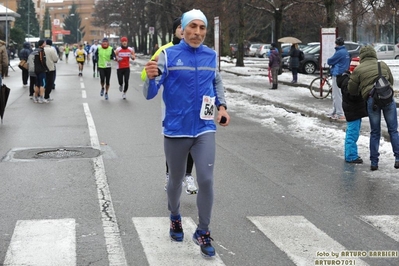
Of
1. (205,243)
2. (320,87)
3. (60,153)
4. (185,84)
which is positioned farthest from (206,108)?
(320,87)

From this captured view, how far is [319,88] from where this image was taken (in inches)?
894

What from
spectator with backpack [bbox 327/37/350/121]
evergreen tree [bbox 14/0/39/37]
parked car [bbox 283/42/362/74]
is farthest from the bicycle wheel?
evergreen tree [bbox 14/0/39/37]

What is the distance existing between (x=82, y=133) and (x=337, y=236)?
803 cm

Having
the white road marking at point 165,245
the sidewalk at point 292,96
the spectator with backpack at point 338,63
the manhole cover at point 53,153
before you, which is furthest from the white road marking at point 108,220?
the spectator with backpack at point 338,63

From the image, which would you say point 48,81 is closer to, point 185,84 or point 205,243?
point 185,84

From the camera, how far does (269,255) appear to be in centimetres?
570

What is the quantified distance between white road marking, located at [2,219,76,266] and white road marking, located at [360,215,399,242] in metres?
2.83

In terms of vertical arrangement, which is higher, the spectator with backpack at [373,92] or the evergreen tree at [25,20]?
the evergreen tree at [25,20]

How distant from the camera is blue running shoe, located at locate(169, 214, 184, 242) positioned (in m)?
6.04

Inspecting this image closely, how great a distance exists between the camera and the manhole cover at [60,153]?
10.8 metres

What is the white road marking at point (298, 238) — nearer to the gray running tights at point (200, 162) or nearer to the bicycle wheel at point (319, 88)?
the gray running tights at point (200, 162)

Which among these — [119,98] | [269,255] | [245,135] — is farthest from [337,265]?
[119,98]

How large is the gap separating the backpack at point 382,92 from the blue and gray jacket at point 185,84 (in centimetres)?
459

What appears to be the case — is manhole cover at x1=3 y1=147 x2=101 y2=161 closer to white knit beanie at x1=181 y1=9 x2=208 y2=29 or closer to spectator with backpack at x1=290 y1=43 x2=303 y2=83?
white knit beanie at x1=181 y1=9 x2=208 y2=29
